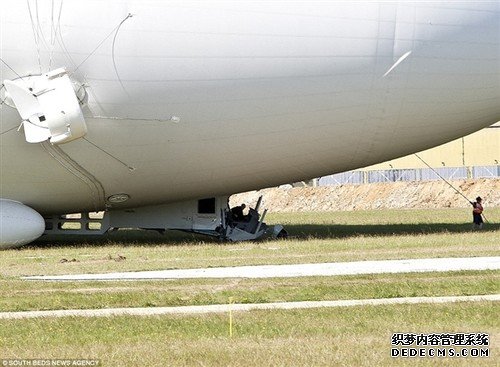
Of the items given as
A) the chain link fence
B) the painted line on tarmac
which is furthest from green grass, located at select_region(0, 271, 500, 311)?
the chain link fence

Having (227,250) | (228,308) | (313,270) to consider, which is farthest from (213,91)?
(228,308)

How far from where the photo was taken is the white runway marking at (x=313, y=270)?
74.5 ft

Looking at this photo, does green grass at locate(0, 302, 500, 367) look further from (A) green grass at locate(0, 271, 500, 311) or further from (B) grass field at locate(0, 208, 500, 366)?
(A) green grass at locate(0, 271, 500, 311)

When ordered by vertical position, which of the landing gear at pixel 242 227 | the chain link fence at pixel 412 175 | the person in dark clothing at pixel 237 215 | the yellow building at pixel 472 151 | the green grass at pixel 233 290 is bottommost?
the green grass at pixel 233 290

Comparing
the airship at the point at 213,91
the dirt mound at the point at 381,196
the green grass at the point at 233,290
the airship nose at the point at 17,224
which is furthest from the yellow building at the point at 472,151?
the green grass at the point at 233,290

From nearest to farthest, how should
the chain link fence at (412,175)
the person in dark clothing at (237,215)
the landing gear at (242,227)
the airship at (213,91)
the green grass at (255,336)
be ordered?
the green grass at (255,336) → the airship at (213,91) → the landing gear at (242,227) → the person in dark clothing at (237,215) → the chain link fence at (412,175)

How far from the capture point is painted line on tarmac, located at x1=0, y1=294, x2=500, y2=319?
Answer: 53.7 ft

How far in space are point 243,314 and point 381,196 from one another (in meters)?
71.4

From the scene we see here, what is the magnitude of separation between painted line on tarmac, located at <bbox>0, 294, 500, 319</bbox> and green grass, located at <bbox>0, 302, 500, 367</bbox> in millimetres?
579

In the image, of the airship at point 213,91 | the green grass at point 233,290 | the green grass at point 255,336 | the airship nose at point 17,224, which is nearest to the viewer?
the green grass at point 255,336

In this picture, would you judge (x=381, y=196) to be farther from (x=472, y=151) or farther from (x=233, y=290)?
(x=233, y=290)

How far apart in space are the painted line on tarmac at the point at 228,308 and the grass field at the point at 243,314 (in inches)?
21.2

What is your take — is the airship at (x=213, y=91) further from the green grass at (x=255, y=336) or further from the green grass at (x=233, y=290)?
the green grass at (x=255, y=336)

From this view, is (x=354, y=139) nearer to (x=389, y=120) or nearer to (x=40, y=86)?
(x=389, y=120)
